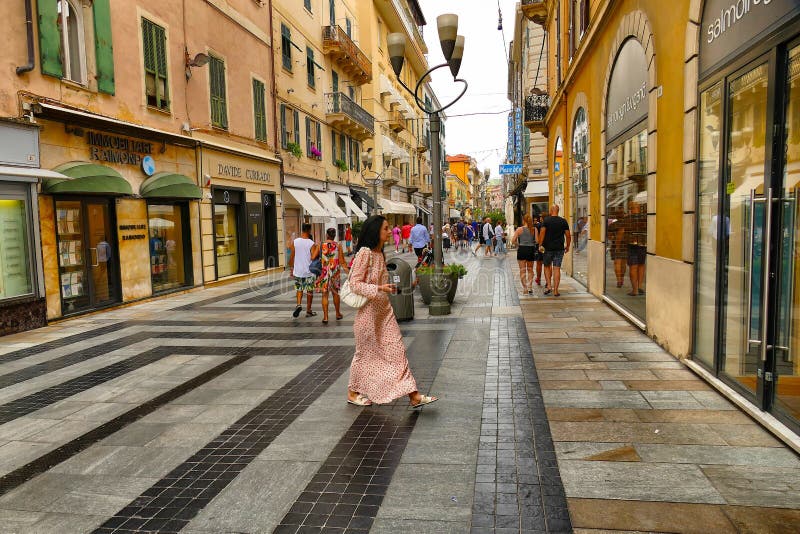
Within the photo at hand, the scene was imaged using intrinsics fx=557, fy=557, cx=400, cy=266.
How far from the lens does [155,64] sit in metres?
13.0

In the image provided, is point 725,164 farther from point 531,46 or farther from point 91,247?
point 531,46

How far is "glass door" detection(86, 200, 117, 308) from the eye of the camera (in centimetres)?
1113

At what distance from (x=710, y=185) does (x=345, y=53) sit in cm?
2336

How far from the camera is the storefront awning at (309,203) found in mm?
21094

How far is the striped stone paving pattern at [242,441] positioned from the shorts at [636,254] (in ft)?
7.36

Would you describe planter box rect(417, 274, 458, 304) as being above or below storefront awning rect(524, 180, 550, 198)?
below

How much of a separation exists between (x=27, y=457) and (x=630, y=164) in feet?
26.8

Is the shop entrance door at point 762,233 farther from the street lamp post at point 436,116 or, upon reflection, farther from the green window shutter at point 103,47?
the green window shutter at point 103,47

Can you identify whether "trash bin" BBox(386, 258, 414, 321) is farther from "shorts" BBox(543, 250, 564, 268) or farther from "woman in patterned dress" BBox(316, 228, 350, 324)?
"shorts" BBox(543, 250, 564, 268)

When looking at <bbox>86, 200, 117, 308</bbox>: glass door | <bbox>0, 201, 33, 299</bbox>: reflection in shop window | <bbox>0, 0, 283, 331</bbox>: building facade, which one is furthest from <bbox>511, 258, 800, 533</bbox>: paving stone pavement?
<bbox>86, 200, 117, 308</bbox>: glass door

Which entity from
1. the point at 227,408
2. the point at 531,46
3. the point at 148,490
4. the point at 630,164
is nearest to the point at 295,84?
the point at 531,46

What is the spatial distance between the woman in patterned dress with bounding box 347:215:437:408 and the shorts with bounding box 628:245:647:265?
445 cm

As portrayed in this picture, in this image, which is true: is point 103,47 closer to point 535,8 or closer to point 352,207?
point 535,8

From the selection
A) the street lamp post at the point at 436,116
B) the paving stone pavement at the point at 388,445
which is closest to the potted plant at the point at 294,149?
the street lamp post at the point at 436,116
